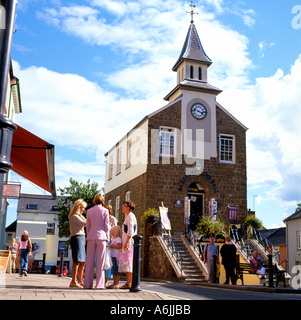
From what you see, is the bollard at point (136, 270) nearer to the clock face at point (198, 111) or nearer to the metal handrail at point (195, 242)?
the metal handrail at point (195, 242)

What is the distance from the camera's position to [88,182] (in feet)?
129

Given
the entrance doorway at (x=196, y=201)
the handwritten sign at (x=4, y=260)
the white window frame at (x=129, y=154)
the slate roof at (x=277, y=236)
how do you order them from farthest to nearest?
the slate roof at (x=277, y=236)
the white window frame at (x=129, y=154)
the entrance doorway at (x=196, y=201)
the handwritten sign at (x=4, y=260)

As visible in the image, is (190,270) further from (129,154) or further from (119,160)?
(119,160)

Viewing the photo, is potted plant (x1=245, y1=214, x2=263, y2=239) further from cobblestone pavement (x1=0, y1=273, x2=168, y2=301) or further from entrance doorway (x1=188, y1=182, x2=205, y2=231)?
cobblestone pavement (x1=0, y1=273, x2=168, y2=301)

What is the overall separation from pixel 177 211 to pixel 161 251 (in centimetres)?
354

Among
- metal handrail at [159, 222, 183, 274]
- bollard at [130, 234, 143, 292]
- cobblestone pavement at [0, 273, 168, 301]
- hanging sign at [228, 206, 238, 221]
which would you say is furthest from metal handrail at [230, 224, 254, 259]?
cobblestone pavement at [0, 273, 168, 301]

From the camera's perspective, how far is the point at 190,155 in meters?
24.2

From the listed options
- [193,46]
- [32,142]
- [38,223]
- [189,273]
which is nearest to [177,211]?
[189,273]

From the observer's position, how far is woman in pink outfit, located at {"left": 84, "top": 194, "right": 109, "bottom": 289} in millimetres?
7996

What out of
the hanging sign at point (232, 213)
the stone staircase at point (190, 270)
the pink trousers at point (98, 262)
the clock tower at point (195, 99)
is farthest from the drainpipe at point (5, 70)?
the hanging sign at point (232, 213)

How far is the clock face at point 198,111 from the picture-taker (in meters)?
25.0

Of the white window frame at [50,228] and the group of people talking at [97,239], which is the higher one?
the white window frame at [50,228]

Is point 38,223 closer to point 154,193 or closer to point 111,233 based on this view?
point 154,193
